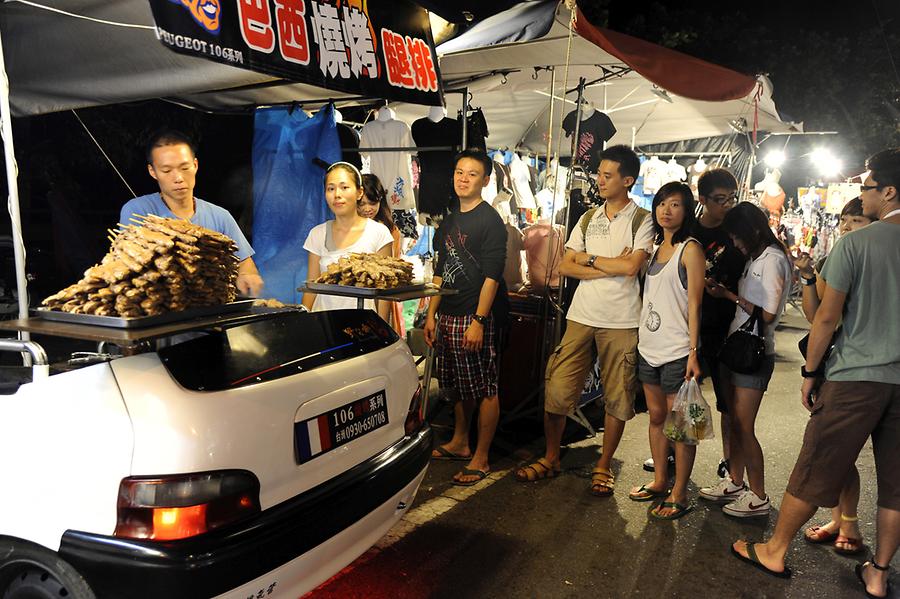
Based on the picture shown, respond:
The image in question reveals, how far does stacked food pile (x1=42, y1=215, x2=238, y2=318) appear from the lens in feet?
6.74

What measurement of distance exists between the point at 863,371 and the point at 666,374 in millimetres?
1068

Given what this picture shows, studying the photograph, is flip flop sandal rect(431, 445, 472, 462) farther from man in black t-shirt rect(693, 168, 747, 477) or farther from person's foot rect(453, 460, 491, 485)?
man in black t-shirt rect(693, 168, 747, 477)

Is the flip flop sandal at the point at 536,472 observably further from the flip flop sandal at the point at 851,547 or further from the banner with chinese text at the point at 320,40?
the banner with chinese text at the point at 320,40

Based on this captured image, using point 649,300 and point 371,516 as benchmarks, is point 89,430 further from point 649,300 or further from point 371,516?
point 649,300

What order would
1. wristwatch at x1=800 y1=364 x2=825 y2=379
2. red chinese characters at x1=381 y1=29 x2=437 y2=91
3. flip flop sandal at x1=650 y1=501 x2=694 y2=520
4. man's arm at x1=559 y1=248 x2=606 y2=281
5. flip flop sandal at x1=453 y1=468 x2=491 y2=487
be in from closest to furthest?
wristwatch at x1=800 y1=364 x2=825 y2=379
flip flop sandal at x1=650 y1=501 x2=694 y2=520
red chinese characters at x1=381 y1=29 x2=437 y2=91
man's arm at x1=559 y1=248 x2=606 y2=281
flip flop sandal at x1=453 y1=468 x2=491 y2=487

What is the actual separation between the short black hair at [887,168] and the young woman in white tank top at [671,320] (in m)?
0.93

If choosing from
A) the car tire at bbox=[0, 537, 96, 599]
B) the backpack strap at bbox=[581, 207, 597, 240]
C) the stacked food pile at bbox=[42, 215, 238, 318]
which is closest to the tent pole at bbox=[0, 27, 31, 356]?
the stacked food pile at bbox=[42, 215, 238, 318]

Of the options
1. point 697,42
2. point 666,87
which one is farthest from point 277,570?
point 697,42

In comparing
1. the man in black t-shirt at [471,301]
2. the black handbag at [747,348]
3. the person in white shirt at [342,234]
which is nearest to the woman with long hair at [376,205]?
the man in black t-shirt at [471,301]

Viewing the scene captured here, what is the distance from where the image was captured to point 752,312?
12.0 ft

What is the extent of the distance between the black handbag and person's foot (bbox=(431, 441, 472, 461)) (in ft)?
6.46

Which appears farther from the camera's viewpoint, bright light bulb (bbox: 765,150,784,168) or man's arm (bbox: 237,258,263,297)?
bright light bulb (bbox: 765,150,784,168)

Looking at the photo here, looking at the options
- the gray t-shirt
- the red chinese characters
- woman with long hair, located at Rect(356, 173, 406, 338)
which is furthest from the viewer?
woman with long hair, located at Rect(356, 173, 406, 338)

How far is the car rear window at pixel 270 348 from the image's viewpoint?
1.92m
